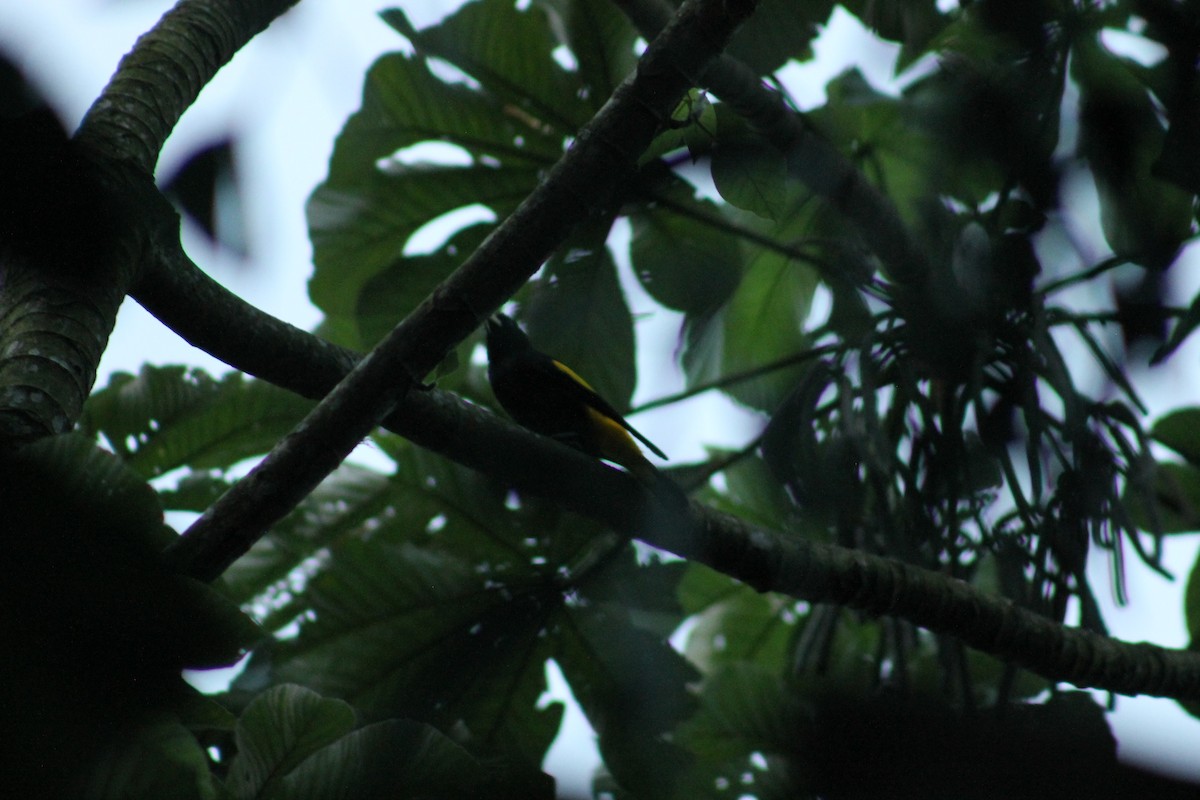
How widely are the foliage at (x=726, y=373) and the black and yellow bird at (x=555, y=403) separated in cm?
21

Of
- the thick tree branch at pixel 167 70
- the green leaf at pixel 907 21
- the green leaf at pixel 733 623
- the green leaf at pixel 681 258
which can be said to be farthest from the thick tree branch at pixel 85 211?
the green leaf at pixel 733 623

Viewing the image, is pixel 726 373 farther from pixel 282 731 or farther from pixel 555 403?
pixel 282 731

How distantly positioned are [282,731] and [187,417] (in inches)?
55.2

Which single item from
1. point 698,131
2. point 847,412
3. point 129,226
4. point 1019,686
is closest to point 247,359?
point 698,131

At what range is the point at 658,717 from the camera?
8.44ft

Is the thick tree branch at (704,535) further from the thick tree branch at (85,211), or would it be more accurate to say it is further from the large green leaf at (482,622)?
the large green leaf at (482,622)

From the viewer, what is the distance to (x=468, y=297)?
1.67 meters

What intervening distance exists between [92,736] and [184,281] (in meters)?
1.41

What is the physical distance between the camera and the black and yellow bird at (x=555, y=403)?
245cm

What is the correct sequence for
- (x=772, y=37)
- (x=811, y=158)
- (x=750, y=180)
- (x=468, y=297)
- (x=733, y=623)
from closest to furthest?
1. (x=468, y=297)
2. (x=750, y=180)
3. (x=811, y=158)
4. (x=772, y=37)
5. (x=733, y=623)

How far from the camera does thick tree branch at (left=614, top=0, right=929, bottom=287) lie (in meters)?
2.24

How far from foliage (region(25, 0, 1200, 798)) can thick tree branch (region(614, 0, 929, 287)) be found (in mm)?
67

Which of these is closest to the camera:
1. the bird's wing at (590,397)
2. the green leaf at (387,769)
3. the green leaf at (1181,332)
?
the green leaf at (387,769)

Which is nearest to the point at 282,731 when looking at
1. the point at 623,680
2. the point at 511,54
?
the point at 623,680
